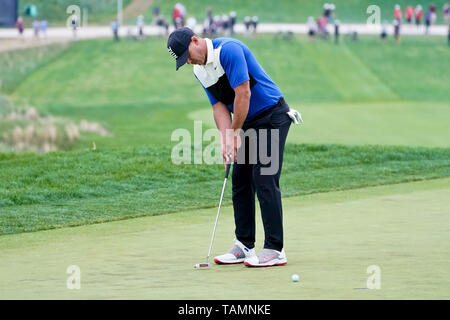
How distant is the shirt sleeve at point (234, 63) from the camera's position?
7008 mm

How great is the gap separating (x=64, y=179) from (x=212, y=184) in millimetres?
2145

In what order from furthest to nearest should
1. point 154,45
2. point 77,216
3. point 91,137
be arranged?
point 154,45 < point 91,137 < point 77,216

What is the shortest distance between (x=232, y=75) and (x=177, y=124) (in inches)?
792

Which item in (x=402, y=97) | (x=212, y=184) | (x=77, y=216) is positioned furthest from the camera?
(x=402, y=97)

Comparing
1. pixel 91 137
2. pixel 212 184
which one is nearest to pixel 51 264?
pixel 212 184

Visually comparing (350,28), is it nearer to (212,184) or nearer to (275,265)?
(212,184)

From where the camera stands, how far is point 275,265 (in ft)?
23.3

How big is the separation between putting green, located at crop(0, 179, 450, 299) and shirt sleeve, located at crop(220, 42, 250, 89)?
1.41 meters

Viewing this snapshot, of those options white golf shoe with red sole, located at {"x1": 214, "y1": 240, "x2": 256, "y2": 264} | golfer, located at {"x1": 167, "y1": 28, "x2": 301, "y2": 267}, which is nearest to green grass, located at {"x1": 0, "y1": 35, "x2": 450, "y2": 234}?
white golf shoe with red sole, located at {"x1": 214, "y1": 240, "x2": 256, "y2": 264}

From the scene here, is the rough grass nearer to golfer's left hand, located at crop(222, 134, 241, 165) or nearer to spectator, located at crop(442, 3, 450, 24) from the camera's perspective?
spectator, located at crop(442, 3, 450, 24)

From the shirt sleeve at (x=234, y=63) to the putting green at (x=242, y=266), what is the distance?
1.41 meters

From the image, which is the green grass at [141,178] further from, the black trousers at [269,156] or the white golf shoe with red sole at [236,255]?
the black trousers at [269,156]

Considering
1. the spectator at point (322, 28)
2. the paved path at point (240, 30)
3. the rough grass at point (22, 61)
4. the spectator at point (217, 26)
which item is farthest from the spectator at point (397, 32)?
the rough grass at point (22, 61)
